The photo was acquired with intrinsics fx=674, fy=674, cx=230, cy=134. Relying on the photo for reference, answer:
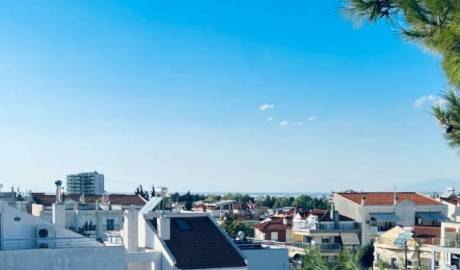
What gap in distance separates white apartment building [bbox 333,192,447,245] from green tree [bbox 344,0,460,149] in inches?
2181

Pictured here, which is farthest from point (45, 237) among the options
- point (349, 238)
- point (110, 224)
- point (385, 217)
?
point (385, 217)

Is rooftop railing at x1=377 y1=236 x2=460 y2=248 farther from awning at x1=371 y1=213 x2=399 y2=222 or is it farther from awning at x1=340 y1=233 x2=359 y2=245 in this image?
awning at x1=371 y1=213 x2=399 y2=222

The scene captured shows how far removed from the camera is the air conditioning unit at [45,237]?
83.4ft

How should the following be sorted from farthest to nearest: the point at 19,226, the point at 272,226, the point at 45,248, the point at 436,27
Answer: the point at 272,226, the point at 19,226, the point at 45,248, the point at 436,27

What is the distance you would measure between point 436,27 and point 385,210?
59.8 metres

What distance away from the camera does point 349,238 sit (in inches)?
2466

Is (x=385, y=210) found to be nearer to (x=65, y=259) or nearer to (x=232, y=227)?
(x=232, y=227)

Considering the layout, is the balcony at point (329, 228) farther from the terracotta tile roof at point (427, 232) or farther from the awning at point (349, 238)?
the terracotta tile roof at point (427, 232)

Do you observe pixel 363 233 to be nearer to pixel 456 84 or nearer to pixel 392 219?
pixel 392 219

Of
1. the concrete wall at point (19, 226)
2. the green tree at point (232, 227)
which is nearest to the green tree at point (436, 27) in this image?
the concrete wall at point (19, 226)

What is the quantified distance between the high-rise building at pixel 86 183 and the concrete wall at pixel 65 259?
84.1 meters

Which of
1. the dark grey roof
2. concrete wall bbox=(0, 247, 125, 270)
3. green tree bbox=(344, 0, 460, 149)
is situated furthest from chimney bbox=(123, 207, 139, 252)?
green tree bbox=(344, 0, 460, 149)

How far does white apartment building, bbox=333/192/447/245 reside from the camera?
64250 mm

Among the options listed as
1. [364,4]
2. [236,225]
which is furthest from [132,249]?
[236,225]
